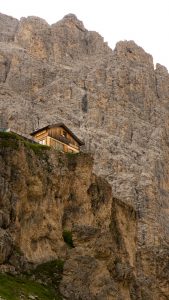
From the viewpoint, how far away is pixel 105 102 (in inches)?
6358

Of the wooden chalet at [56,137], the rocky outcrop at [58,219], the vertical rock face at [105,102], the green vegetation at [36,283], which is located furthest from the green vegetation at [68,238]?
the vertical rock face at [105,102]

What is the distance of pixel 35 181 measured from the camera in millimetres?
47969

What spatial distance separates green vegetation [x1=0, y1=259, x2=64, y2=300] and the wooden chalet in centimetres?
2843

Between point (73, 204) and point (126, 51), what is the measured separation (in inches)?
5228

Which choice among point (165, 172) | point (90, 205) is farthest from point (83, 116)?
point (90, 205)

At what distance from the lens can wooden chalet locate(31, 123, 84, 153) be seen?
234ft

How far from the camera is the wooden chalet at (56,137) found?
71.4 m

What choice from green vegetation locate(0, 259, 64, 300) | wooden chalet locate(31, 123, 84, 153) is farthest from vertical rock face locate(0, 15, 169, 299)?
green vegetation locate(0, 259, 64, 300)

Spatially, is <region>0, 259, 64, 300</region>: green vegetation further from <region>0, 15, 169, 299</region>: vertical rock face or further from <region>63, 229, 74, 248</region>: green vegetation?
<region>0, 15, 169, 299</region>: vertical rock face

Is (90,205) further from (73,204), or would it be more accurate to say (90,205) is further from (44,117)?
(44,117)

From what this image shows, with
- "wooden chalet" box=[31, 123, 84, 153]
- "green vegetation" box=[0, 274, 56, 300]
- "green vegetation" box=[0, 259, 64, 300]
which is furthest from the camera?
"wooden chalet" box=[31, 123, 84, 153]

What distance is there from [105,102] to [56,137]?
295 ft

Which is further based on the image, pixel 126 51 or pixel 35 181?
pixel 126 51

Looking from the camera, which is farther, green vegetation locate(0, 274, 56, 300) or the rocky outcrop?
the rocky outcrop
